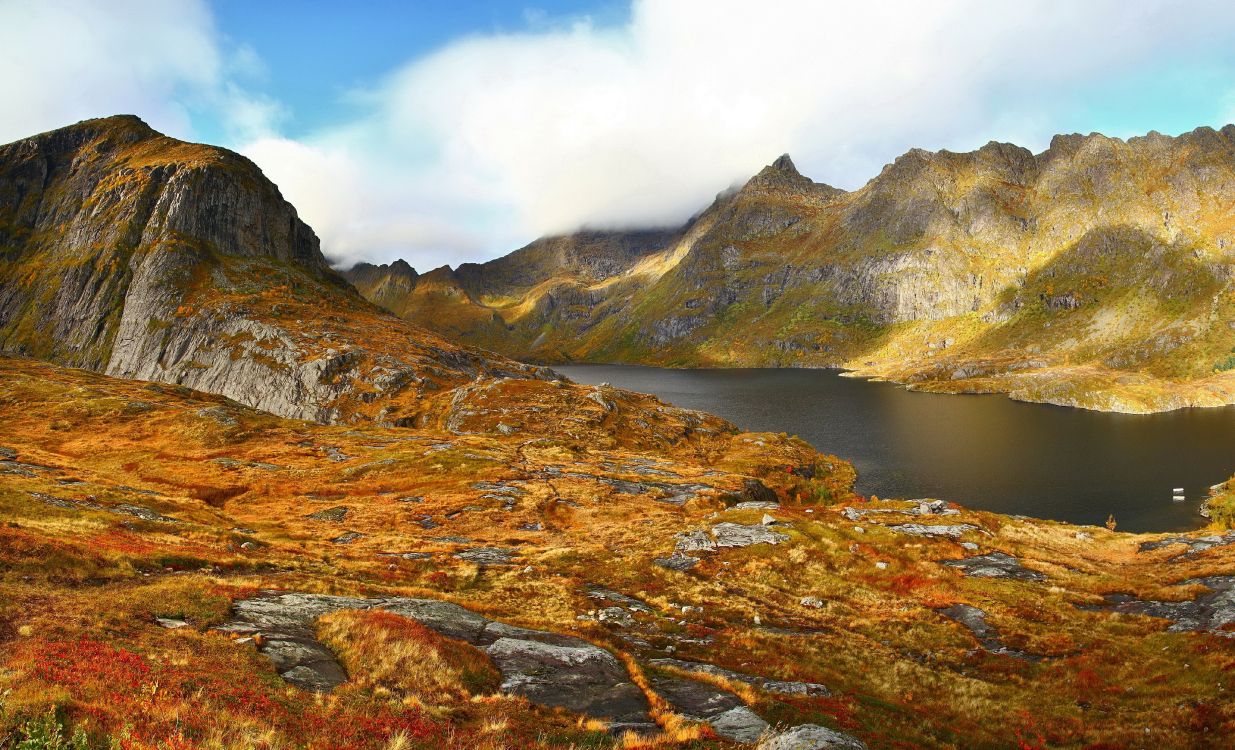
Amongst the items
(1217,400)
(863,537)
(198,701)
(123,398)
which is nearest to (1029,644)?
(863,537)

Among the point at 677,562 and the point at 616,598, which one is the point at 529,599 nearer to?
the point at 616,598

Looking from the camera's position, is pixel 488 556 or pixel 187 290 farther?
pixel 187 290

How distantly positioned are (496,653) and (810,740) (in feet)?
35.7

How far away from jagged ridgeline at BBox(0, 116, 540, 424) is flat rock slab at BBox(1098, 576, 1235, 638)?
102 meters

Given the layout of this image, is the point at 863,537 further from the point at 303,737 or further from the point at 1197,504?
the point at 1197,504

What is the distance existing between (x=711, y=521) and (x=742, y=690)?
31.7m

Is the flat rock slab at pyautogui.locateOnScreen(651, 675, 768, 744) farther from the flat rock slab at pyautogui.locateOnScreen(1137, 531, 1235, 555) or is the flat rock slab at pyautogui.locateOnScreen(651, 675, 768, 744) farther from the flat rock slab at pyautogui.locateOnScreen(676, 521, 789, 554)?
the flat rock slab at pyautogui.locateOnScreen(1137, 531, 1235, 555)

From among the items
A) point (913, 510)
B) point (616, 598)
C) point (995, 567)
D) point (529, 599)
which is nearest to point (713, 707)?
point (616, 598)

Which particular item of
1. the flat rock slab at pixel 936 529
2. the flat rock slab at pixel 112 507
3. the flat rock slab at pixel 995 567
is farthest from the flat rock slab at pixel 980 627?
the flat rock slab at pixel 112 507

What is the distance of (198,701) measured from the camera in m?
11.0

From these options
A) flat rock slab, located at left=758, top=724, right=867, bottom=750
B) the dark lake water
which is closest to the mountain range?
flat rock slab, located at left=758, top=724, right=867, bottom=750

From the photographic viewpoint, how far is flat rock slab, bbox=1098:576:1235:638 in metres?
27.0

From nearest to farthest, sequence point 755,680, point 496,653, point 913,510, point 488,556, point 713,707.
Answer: point 713,707, point 496,653, point 755,680, point 488,556, point 913,510

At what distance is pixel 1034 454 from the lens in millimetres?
114812
